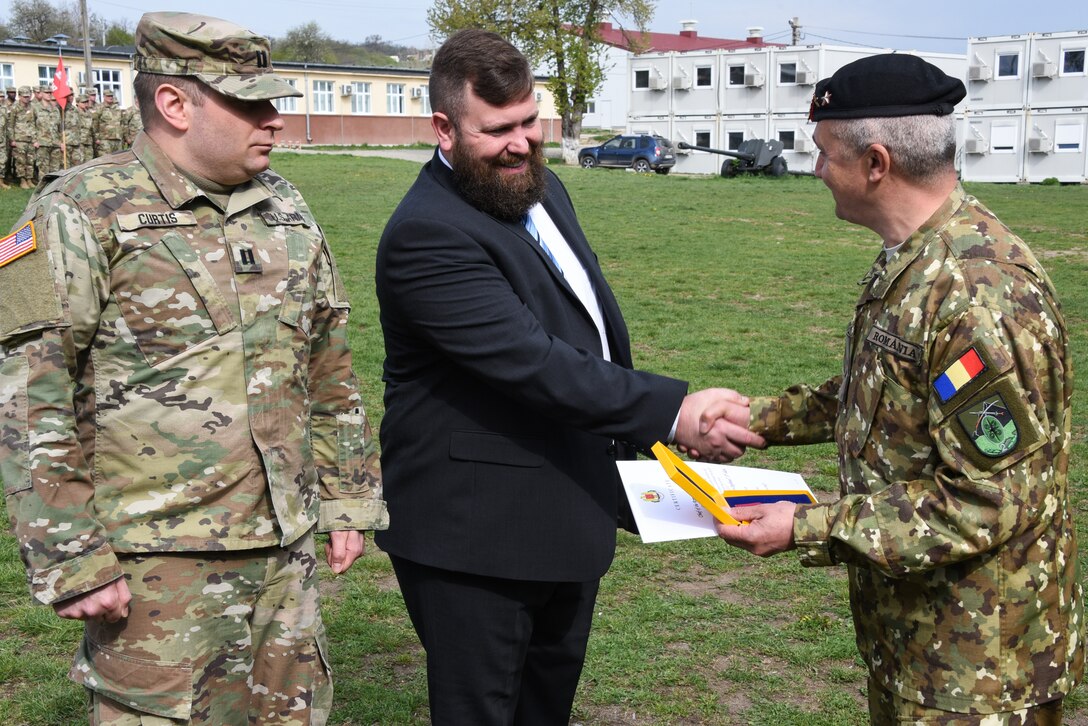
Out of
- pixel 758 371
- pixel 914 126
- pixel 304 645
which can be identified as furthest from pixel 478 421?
pixel 758 371

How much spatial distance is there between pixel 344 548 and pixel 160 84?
1.47 meters

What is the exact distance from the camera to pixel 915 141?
2.57m

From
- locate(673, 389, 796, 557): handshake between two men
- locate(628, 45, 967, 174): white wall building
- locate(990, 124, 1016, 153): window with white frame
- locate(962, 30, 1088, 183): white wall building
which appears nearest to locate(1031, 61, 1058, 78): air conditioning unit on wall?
locate(962, 30, 1088, 183): white wall building

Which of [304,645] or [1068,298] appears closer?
[304,645]

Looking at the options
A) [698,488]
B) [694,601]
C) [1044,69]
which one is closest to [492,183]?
[698,488]

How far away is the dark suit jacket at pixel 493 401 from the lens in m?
3.07

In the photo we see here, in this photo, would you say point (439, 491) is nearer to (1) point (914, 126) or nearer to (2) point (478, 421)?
(2) point (478, 421)

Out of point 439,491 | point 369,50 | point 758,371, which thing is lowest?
point 758,371

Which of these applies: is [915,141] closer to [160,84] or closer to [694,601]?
[160,84]

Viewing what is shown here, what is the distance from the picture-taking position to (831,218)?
73.3 ft

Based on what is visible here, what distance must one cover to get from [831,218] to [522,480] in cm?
2029

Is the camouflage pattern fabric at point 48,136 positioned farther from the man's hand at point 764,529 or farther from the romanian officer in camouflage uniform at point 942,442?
the romanian officer in camouflage uniform at point 942,442

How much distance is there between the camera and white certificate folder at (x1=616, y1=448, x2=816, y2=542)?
2.90 metres

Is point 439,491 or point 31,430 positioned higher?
point 31,430
